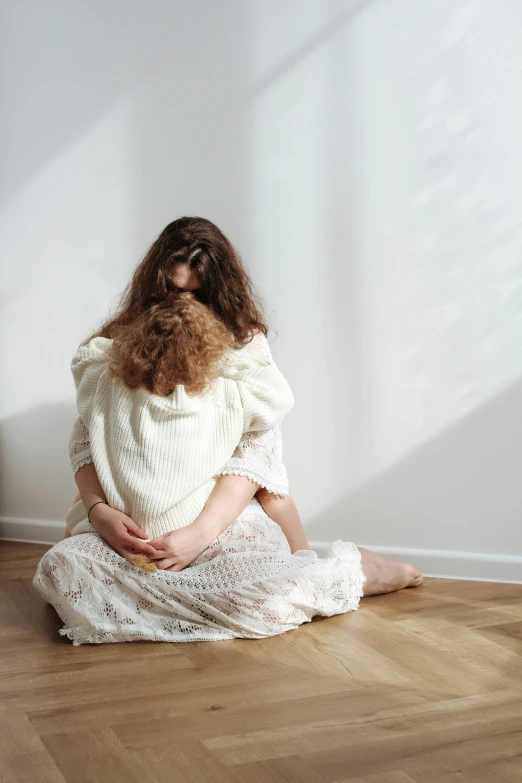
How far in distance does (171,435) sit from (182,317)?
265mm

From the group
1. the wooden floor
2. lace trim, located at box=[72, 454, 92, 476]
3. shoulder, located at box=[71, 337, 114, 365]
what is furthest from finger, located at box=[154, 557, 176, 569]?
shoulder, located at box=[71, 337, 114, 365]

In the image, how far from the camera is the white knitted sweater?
1806mm

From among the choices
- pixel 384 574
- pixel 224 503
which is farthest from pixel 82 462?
pixel 384 574

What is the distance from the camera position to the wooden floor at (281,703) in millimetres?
1113

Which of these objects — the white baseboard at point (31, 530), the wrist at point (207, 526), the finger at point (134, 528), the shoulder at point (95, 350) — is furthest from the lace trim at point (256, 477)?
the white baseboard at point (31, 530)

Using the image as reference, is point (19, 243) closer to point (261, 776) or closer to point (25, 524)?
point (25, 524)

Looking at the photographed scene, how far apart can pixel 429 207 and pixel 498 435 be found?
63cm

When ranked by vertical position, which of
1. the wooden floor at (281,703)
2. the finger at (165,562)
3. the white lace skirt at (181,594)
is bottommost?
the wooden floor at (281,703)

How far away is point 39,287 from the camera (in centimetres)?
291

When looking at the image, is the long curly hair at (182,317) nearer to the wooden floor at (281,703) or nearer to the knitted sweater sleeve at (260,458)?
the knitted sweater sleeve at (260,458)

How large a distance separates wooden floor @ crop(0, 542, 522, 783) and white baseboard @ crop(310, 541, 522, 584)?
0.27 m

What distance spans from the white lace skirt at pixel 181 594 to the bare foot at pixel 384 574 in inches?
9.0

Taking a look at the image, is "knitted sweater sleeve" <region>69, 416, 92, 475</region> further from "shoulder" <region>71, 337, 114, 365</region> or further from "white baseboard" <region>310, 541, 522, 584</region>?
"white baseboard" <region>310, 541, 522, 584</region>

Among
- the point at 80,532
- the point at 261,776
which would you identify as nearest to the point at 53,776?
the point at 261,776
